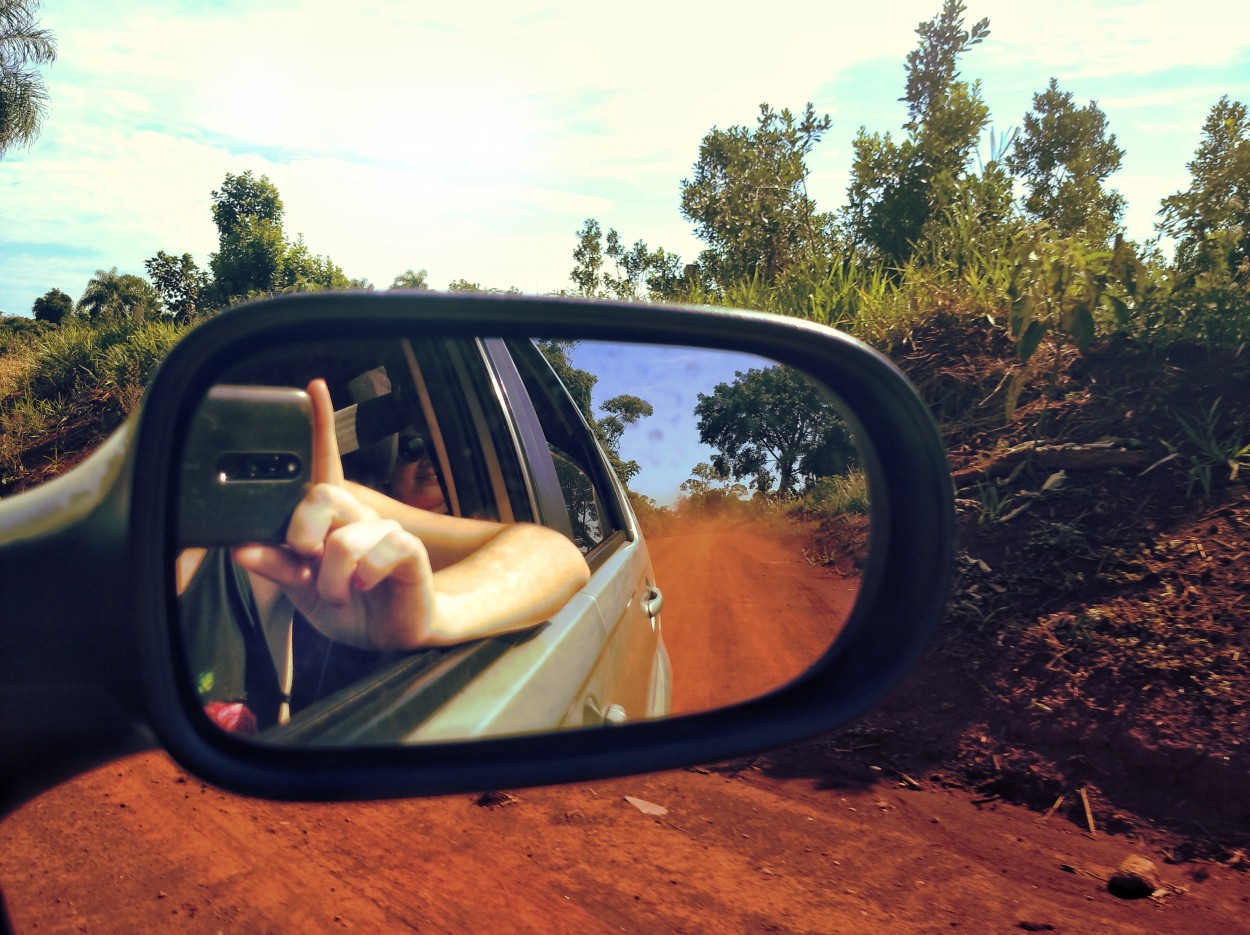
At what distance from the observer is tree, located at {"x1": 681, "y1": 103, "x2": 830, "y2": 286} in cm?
1014

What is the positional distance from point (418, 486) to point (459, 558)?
137mm

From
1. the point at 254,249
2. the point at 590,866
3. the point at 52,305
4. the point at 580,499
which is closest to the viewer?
the point at 580,499

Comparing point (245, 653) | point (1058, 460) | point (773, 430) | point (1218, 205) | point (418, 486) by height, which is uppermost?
point (1218, 205)

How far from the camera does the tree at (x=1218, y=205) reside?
22.5 ft

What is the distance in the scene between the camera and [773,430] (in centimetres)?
190

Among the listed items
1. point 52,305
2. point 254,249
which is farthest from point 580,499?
point 52,305

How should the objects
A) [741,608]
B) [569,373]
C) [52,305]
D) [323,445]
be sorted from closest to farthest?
[323,445] → [741,608] → [569,373] → [52,305]

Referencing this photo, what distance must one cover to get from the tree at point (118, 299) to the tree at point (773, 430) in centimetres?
1880

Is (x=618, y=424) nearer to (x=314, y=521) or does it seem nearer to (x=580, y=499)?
(x=580, y=499)

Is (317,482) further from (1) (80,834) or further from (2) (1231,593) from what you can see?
(2) (1231,593)

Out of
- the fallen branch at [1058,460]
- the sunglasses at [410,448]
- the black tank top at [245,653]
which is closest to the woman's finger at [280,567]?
the black tank top at [245,653]

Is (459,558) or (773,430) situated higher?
(773,430)

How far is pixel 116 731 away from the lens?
1154 mm

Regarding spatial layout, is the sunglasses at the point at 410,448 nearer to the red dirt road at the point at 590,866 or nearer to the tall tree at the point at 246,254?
the red dirt road at the point at 590,866
